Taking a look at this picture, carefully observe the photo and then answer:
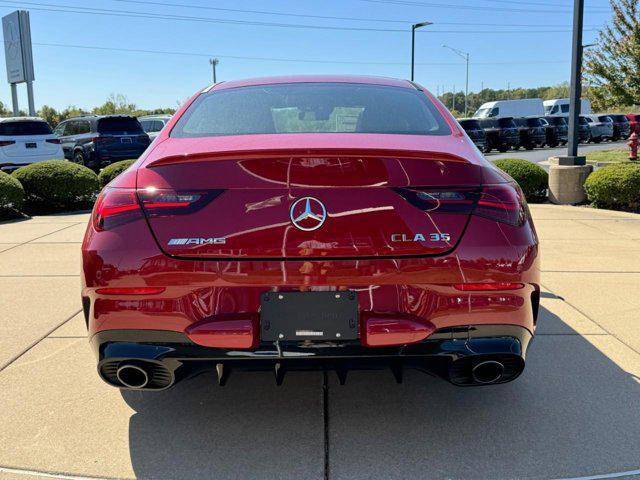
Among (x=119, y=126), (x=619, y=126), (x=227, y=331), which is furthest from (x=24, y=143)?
(x=619, y=126)

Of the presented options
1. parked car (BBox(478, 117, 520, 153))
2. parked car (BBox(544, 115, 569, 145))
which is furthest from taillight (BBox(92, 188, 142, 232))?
parked car (BBox(544, 115, 569, 145))

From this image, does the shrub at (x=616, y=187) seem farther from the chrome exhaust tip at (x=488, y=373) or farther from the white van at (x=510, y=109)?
the white van at (x=510, y=109)

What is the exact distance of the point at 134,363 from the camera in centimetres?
A: 259

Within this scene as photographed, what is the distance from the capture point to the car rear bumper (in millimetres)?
2516

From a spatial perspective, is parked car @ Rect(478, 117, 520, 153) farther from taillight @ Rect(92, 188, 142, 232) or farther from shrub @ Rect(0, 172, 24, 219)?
taillight @ Rect(92, 188, 142, 232)

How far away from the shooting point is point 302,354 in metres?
2.51

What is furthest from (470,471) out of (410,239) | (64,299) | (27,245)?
(27,245)

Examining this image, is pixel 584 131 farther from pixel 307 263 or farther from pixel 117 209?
pixel 117 209

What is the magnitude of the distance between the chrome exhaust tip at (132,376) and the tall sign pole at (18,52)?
29.0 m

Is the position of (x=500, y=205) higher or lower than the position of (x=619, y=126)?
higher

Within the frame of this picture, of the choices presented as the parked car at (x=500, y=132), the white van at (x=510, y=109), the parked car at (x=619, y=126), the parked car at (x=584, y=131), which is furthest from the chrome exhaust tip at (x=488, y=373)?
the parked car at (x=619, y=126)

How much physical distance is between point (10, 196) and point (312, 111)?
7.84 m

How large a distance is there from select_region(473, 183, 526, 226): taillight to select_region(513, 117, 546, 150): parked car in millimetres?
28542

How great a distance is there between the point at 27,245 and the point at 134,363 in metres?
5.56
